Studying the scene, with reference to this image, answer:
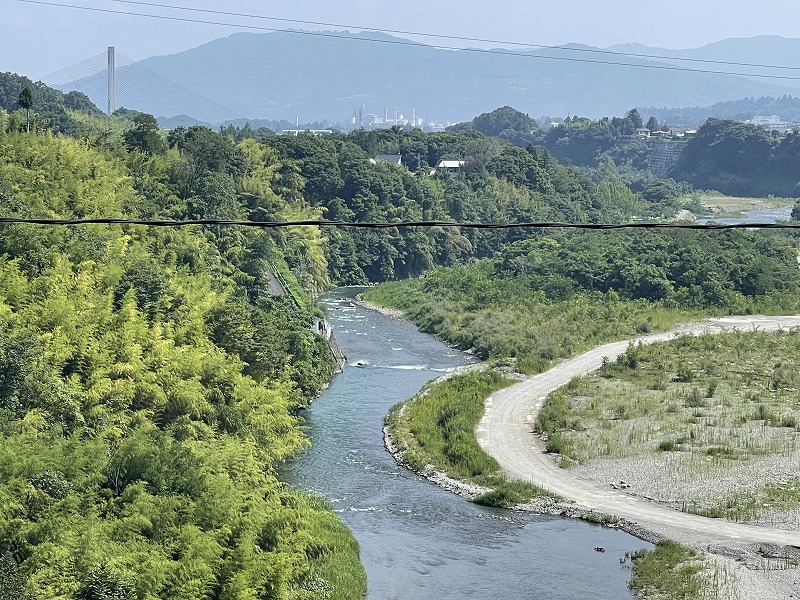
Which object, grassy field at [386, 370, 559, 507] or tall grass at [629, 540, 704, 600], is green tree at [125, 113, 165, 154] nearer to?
grassy field at [386, 370, 559, 507]

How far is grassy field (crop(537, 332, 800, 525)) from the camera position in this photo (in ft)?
75.9

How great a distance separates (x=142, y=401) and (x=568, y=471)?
8516 millimetres

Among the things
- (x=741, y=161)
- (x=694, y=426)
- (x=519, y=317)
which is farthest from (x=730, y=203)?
(x=694, y=426)

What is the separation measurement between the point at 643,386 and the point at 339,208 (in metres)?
26.8

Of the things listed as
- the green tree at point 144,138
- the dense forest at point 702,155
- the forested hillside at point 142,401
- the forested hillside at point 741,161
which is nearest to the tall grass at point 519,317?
the forested hillside at point 142,401

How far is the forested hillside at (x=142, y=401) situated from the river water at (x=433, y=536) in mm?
633

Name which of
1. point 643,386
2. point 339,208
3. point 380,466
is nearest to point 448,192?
point 339,208

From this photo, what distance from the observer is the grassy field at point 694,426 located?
23.1 metres

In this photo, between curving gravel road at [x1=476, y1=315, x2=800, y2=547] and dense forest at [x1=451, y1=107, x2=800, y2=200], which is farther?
dense forest at [x1=451, y1=107, x2=800, y2=200]

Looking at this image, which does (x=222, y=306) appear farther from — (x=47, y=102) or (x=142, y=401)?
(x=47, y=102)

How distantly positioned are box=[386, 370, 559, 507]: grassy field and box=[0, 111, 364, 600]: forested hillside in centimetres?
250

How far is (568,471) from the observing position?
2497 centimetres

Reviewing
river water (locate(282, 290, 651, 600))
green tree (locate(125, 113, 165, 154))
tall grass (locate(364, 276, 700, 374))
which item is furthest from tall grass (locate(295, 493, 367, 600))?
green tree (locate(125, 113, 165, 154))

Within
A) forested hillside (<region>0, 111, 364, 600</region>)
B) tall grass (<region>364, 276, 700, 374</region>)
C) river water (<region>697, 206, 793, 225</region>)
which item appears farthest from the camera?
river water (<region>697, 206, 793, 225</region>)
